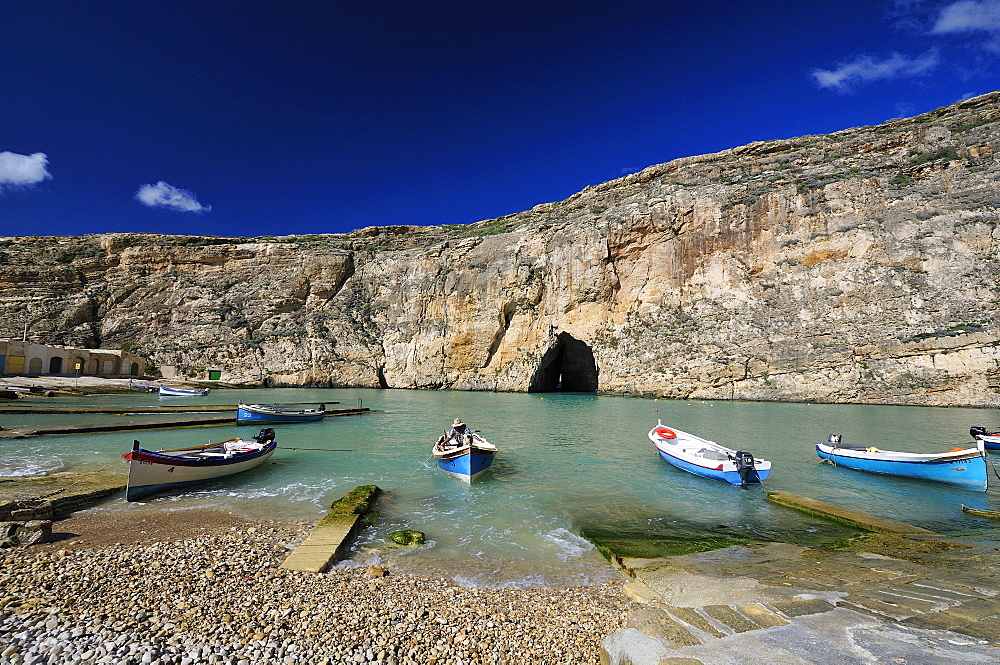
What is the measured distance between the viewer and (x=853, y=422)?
24.8 meters

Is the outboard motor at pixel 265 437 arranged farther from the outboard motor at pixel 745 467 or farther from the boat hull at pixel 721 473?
the outboard motor at pixel 745 467

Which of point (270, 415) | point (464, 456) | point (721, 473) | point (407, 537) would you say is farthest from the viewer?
point (270, 415)

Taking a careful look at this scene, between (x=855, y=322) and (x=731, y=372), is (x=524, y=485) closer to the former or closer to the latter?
(x=731, y=372)

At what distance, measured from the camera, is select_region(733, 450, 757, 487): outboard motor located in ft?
38.9

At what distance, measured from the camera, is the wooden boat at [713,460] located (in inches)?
471

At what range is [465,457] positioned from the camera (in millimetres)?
12164

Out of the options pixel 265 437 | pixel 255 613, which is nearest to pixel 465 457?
pixel 265 437

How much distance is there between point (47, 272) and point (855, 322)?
3514 inches

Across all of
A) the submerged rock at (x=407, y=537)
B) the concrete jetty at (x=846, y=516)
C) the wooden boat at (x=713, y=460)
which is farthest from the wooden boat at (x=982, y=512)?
the submerged rock at (x=407, y=537)

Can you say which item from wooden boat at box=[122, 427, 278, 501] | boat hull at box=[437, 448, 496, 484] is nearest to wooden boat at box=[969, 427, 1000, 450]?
boat hull at box=[437, 448, 496, 484]

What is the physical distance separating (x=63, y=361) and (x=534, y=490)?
197 ft

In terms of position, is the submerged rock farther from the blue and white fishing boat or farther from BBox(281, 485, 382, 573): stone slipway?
the blue and white fishing boat

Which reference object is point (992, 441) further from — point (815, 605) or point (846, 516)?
point (815, 605)

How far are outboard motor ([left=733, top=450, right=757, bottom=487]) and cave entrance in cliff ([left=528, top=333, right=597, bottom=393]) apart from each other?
37.1 meters
